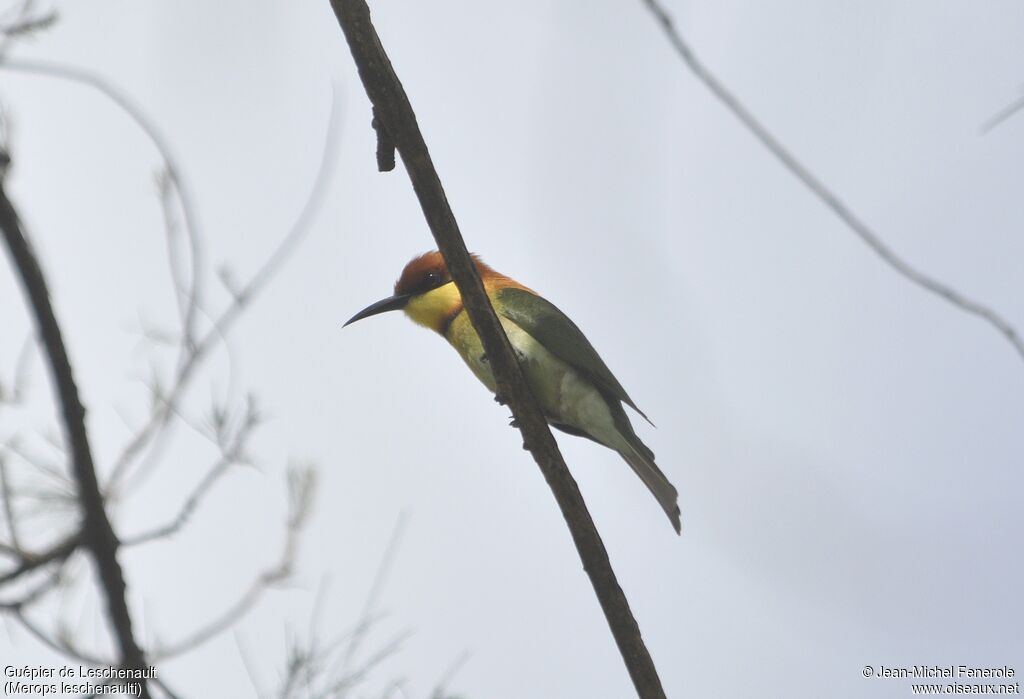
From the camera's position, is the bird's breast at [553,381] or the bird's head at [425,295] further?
the bird's head at [425,295]

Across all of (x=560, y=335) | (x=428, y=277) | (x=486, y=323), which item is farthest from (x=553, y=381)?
(x=486, y=323)

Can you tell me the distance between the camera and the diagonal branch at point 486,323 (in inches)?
112

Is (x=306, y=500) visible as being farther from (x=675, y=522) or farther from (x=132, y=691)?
(x=675, y=522)

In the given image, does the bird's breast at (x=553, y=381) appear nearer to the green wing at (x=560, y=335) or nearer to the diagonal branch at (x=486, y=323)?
the green wing at (x=560, y=335)

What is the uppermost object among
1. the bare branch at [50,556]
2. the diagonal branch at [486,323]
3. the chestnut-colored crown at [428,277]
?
the chestnut-colored crown at [428,277]

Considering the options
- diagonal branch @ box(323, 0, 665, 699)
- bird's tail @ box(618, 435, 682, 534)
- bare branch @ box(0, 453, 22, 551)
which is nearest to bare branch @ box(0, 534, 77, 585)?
bare branch @ box(0, 453, 22, 551)

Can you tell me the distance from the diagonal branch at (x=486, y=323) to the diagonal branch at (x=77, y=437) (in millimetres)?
1012

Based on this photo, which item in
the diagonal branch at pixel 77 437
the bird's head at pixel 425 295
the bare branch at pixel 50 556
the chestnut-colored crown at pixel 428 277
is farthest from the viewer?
the chestnut-colored crown at pixel 428 277

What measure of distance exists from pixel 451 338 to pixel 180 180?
2019 mm

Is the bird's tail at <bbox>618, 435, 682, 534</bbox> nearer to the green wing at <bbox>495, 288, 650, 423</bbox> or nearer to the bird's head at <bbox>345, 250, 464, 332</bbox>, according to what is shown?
the green wing at <bbox>495, 288, 650, 423</bbox>

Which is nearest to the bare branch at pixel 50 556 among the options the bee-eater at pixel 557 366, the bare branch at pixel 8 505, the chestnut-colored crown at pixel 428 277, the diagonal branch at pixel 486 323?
the bare branch at pixel 8 505

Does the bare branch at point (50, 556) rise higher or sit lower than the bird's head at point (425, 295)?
lower

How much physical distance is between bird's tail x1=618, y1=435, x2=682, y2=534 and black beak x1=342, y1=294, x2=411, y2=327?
1528mm

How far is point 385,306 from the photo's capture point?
527 cm
